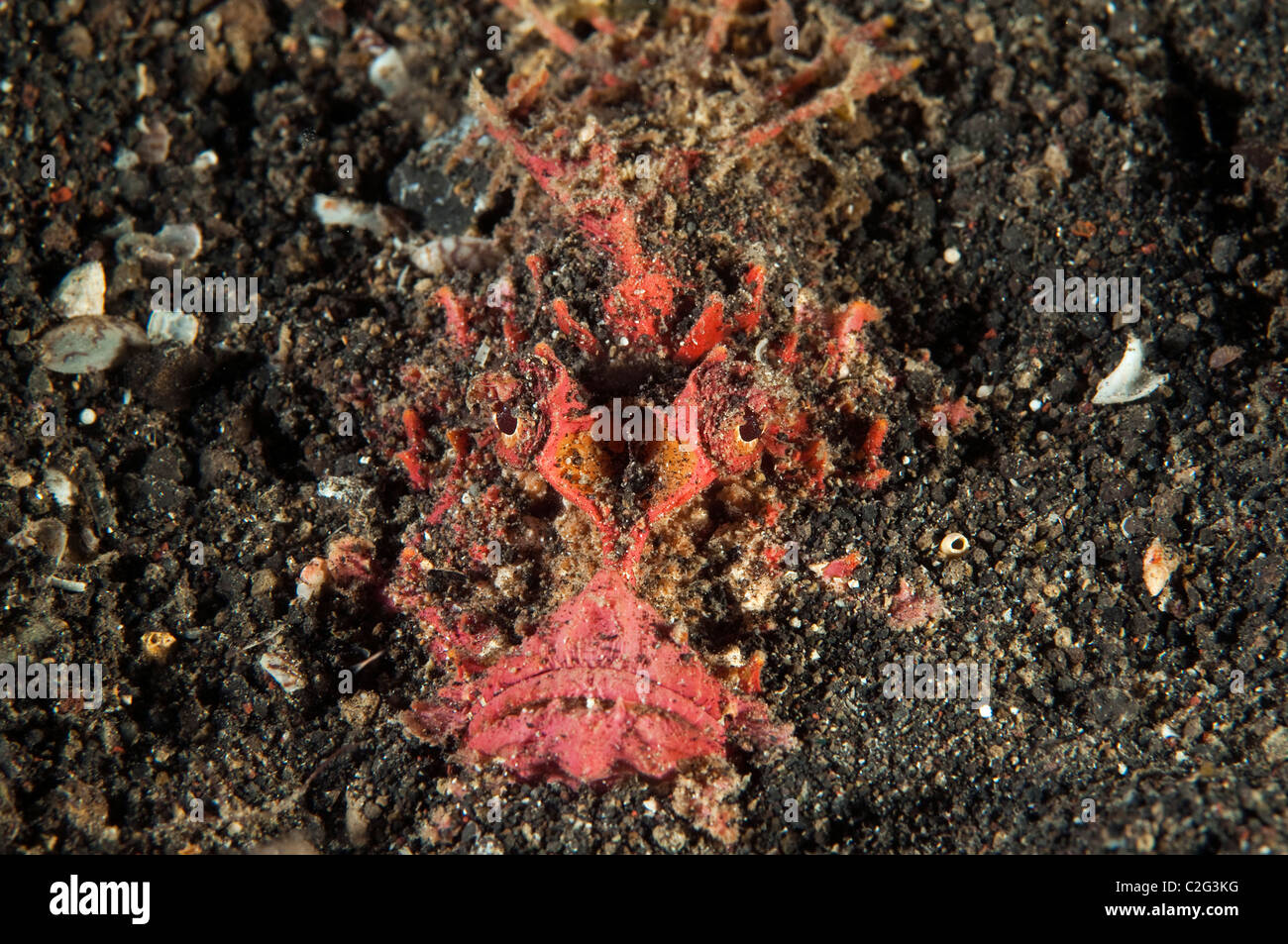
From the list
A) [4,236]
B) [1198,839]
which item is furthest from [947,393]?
[4,236]

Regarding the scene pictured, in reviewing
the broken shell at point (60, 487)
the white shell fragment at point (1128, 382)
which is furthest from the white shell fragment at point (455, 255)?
the white shell fragment at point (1128, 382)

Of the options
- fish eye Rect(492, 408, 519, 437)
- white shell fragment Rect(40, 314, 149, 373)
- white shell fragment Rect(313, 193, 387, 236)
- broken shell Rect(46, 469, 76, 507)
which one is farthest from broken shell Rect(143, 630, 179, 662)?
white shell fragment Rect(313, 193, 387, 236)

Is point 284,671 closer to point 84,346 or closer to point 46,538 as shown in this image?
point 46,538

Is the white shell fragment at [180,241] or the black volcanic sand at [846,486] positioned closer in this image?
the black volcanic sand at [846,486]

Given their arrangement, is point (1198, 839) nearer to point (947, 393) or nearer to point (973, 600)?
point (973, 600)

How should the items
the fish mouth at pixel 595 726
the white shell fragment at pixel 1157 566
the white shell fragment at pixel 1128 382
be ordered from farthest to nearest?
the white shell fragment at pixel 1128 382
the white shell fragment at pixel 1157 566
the fish mouth at pixel 595 726

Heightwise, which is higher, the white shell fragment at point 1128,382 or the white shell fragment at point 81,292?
the white shell fragment at point 81,292

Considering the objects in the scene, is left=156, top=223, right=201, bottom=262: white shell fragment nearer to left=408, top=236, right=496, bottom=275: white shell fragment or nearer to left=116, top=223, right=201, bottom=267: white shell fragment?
left=116, top=223, right=201, bottom=267: white shell fragment

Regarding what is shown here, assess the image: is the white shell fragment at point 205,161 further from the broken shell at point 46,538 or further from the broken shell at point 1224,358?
the broken shell at point 1224,358
